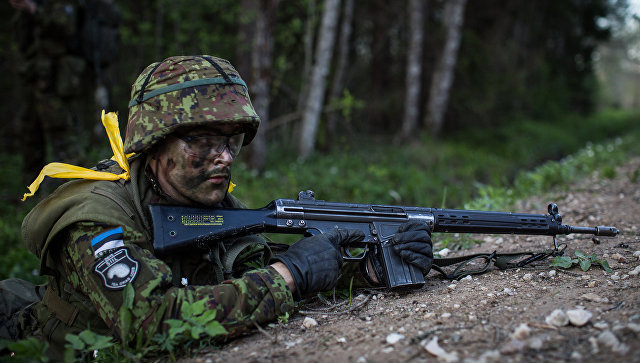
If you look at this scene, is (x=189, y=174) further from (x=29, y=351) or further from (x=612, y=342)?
(x=612, y=342)

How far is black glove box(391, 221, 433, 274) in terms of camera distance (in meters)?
3.12

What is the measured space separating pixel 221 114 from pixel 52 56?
16.0 ft

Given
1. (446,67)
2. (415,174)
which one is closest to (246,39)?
(415,174)

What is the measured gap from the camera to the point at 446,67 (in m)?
14.3

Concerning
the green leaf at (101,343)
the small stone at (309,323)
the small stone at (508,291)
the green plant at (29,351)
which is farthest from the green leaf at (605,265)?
the green plant at (29,351)

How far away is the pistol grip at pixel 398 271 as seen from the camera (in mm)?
3104

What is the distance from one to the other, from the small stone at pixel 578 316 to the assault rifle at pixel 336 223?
99 centimetres

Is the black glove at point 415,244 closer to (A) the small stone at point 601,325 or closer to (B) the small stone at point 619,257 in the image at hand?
(A) the small stone at point 601,325

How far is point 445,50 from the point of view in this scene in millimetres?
14109

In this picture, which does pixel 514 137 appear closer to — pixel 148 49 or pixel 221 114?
pixel 148 49

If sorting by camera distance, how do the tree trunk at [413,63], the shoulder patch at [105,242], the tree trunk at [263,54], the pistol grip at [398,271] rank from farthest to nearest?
the tree trunk at [413,63], the tree trunk at [263,54], the pistol grip at [398,271], the shoulder patch at [105,242]

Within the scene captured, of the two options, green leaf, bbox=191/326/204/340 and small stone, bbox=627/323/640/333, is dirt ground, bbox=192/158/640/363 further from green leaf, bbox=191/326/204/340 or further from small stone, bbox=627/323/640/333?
green leaf, bbox=191/326/204/340

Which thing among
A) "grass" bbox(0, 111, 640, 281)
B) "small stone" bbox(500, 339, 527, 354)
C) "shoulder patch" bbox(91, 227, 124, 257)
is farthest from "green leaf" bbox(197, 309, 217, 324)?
"grass" bbox(0, 111, 640, 281)

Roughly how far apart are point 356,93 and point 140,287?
13.6 meters
